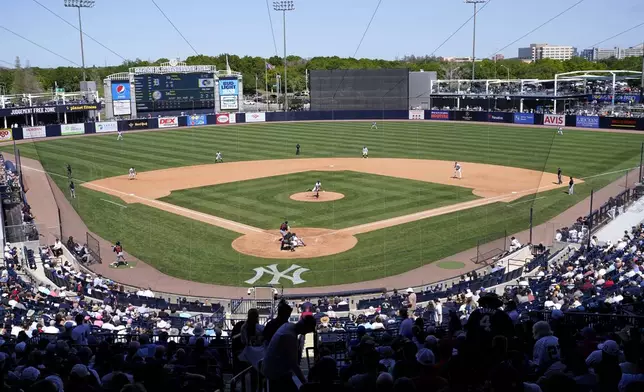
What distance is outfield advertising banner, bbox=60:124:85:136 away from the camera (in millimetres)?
68125

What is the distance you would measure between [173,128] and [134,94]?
868 centimetres

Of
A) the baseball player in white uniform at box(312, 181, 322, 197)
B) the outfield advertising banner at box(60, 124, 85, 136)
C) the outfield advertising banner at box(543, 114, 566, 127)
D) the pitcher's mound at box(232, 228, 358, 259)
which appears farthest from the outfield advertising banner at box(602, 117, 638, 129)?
the outfield advertising banner at box(60, 124, 85, 136)

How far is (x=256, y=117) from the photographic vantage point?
83.2m

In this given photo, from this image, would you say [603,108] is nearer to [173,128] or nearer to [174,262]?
[173,128]

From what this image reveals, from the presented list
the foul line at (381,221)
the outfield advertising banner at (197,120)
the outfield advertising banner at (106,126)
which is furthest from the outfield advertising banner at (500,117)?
the outfield advertising banner at (106,126)

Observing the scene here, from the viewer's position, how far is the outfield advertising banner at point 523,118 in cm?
7247

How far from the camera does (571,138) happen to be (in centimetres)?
5931

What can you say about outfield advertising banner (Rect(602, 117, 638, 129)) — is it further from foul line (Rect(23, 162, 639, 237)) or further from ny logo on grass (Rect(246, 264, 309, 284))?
ny logo on grass (Rect(246, 264, 309, 284))

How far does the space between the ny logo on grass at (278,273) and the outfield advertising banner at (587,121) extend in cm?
5438

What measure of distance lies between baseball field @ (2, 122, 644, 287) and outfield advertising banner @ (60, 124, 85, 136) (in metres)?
7.31

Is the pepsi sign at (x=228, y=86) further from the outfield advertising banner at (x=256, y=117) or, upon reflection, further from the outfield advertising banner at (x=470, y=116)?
Answer: the outfield advertising banner at (x=470, y=116)

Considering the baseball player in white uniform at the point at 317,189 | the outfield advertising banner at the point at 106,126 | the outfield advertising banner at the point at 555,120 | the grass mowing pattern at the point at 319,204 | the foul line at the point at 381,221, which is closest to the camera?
the foul line at the point at 381,221

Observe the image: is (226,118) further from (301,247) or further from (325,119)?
(301,247)

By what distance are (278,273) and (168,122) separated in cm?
5805
